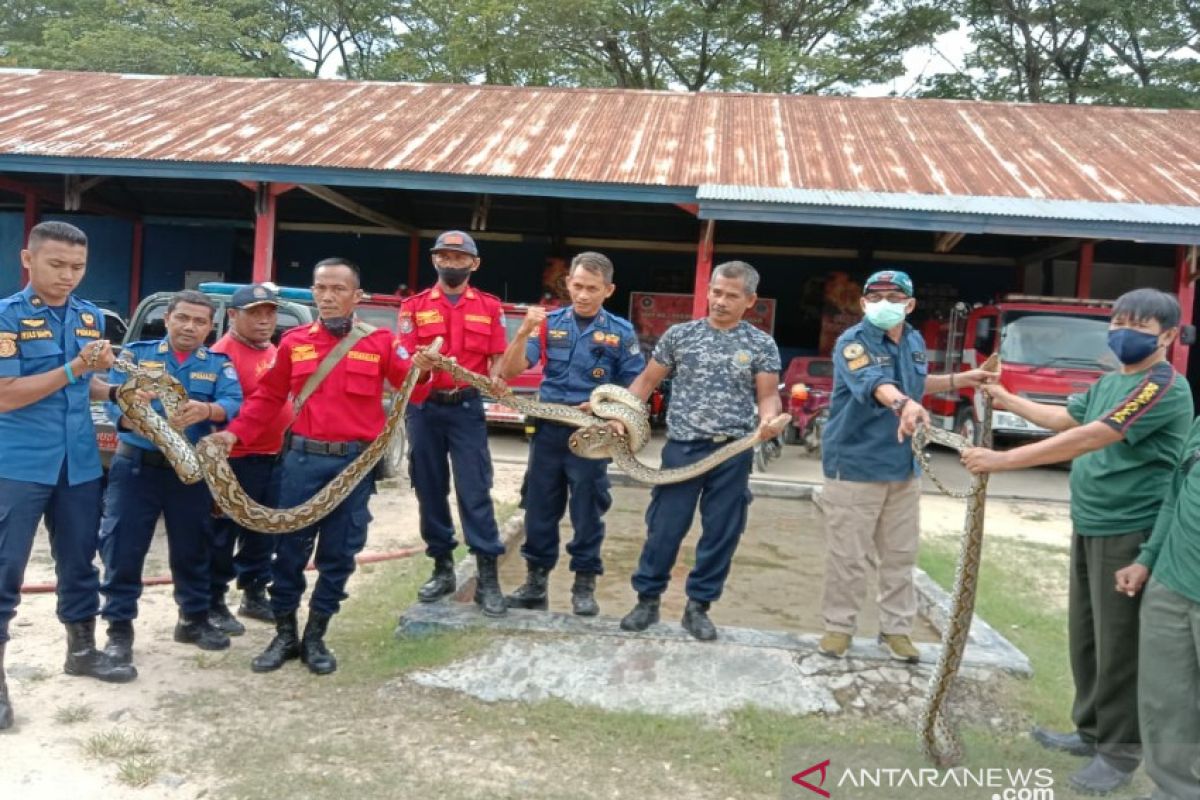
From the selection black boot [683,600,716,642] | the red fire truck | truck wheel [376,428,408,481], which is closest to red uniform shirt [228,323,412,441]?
black boot [683,600,716,642]

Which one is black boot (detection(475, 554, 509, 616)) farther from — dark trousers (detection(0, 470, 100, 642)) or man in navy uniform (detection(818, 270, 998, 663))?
dark trousers (detection(0, 470, 100, 642))

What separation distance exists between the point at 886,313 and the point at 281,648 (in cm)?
339

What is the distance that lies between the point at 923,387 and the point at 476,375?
90.4 inches

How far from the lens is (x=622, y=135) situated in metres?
14.1

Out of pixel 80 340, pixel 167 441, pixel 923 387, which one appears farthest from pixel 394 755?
pixel 923 387

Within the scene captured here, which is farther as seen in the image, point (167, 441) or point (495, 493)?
point (495, 493)

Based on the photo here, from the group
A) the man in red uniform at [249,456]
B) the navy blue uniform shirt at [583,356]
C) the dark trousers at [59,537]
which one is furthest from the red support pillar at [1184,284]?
the dark trousers at [59,537]

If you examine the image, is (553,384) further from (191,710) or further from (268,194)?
(268,194)

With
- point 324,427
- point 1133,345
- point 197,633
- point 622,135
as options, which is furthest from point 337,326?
point 622,135

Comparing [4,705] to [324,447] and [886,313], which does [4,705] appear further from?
[886,313]

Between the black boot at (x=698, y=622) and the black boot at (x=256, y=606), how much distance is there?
237cm

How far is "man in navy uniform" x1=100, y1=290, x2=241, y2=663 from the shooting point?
12.5 ft

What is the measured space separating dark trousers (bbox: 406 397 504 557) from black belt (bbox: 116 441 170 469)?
1.17 meters

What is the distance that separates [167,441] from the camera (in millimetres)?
3578
